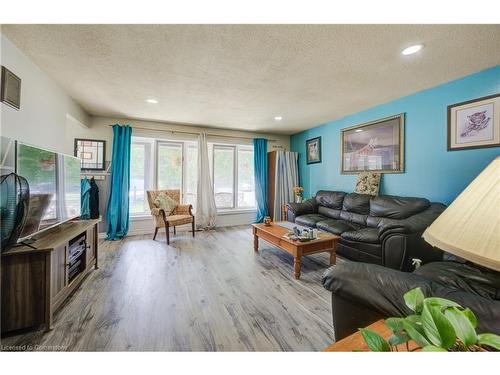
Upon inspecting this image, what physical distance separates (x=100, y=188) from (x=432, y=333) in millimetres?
4618

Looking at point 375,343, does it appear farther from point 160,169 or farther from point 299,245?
point 160,169

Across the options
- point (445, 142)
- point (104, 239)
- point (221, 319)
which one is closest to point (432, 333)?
point (221, 319)

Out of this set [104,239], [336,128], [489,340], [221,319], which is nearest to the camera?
[489,340]

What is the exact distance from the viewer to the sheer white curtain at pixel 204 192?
4.45 metres

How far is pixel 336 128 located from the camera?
411 cm

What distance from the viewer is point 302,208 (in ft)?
13.3

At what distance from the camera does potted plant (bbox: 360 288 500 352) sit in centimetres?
47

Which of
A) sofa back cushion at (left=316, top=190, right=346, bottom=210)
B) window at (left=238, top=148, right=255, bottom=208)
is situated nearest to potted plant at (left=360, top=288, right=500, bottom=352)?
sofa back cushion at (left=316, top=190, right=346, bottom=210)

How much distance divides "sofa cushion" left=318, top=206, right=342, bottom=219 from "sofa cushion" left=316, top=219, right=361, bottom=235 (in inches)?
10.0

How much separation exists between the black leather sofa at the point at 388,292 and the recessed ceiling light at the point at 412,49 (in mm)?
1843

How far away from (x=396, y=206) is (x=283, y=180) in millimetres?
2506

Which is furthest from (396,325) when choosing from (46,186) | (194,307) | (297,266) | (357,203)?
(357,203)

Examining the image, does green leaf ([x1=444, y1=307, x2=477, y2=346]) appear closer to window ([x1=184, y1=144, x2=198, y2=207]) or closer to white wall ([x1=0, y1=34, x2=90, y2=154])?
white wall ([x1=0, y1=34, x2=90, y2=154])
